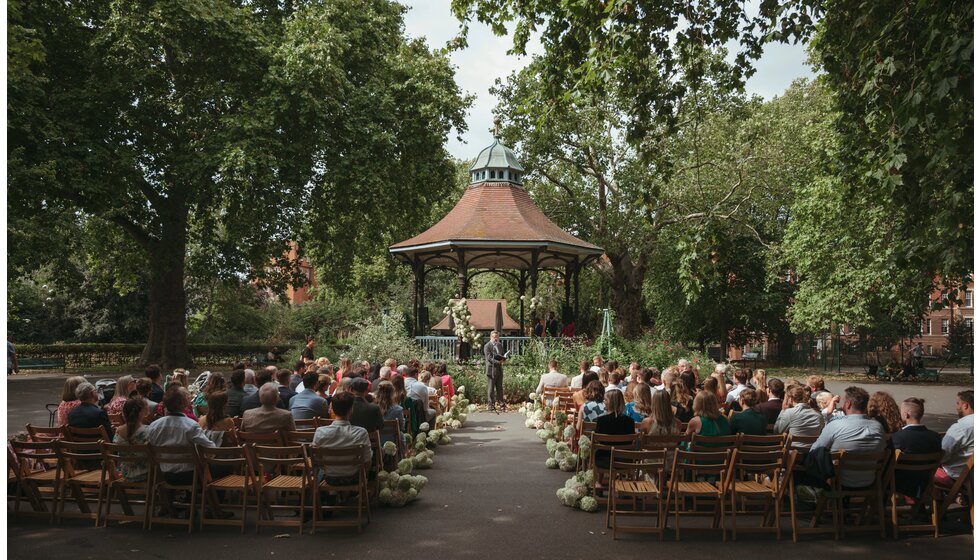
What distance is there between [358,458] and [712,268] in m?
4.30

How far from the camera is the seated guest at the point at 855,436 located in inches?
259

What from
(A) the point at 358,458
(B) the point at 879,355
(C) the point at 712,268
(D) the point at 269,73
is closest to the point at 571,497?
(A) the point at 358,458

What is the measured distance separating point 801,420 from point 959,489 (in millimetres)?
1568

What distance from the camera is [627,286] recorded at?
33.4m

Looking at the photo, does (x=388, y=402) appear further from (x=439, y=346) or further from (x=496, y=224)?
(x=496, y=224)

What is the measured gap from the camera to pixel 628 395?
32.9ft

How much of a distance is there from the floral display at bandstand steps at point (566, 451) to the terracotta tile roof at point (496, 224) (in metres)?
6.64

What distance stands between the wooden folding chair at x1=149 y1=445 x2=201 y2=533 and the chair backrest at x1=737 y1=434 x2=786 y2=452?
206 inches

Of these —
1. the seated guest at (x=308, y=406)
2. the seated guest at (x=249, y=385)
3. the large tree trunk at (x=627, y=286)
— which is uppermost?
the large tree trunk at (x=627, y=286)

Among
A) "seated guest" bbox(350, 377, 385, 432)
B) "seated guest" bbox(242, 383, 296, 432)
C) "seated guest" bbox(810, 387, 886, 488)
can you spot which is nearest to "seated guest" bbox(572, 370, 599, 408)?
"seated guest" bbox(350, 377, 385, 432)

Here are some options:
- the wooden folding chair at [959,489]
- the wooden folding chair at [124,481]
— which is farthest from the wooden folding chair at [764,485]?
the wooden folding chair at [124,481]

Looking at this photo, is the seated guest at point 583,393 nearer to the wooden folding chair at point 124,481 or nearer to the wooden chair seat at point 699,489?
the wooden chair seat at point 699,489

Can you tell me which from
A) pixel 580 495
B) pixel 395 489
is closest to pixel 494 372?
pixel 395 489

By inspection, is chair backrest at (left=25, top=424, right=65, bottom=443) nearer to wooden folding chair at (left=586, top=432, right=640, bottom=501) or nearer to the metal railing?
wooden folding chair at (left=586, top=432, right=640, bottom=501)
